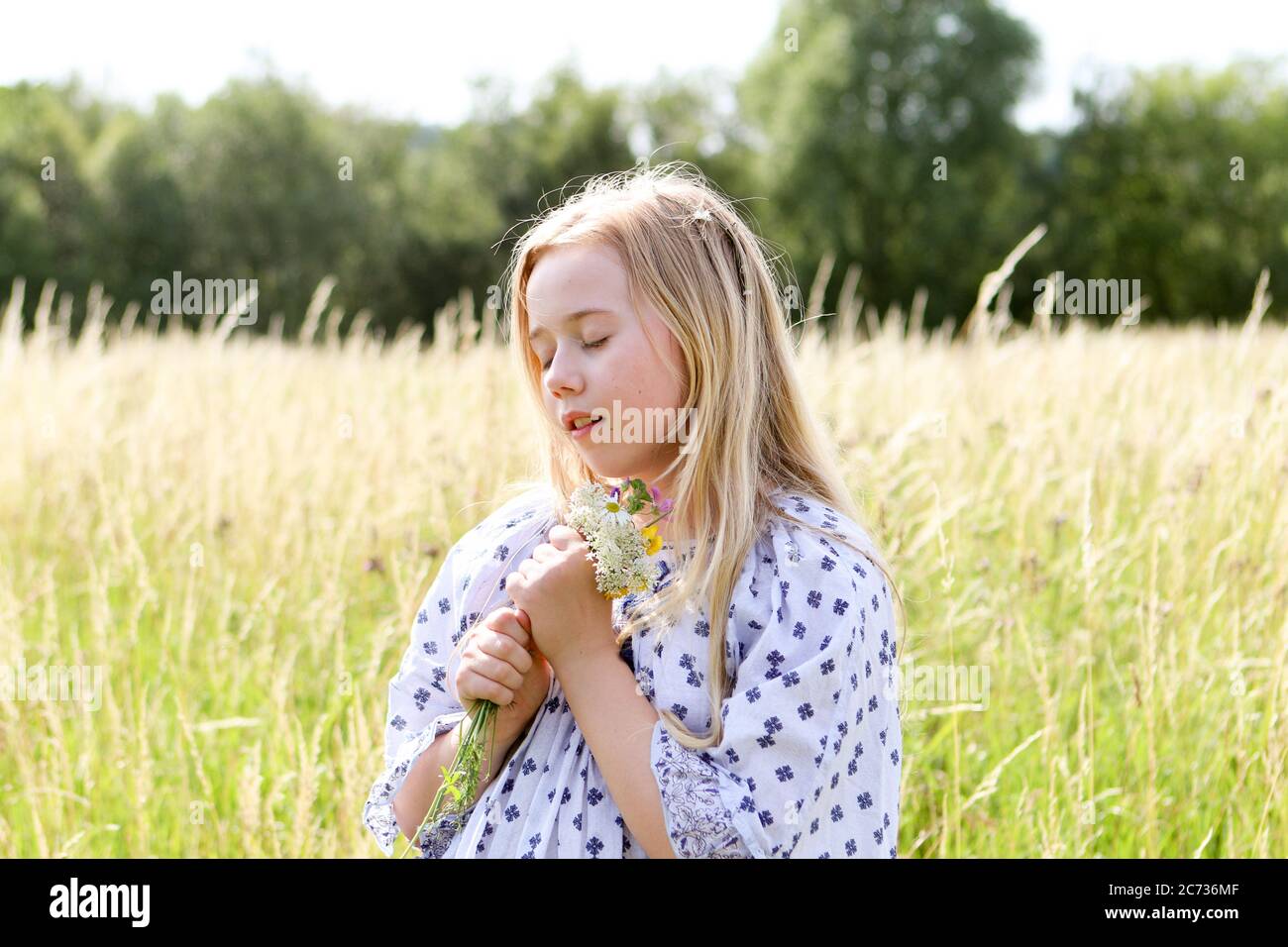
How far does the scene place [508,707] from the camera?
1540mm

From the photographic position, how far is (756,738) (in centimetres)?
138

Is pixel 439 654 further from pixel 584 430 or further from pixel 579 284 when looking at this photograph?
pixel 579 284

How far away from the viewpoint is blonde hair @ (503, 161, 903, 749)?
154cm

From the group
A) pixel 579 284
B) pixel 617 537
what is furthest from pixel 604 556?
pixel 579 284

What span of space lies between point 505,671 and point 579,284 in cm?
55

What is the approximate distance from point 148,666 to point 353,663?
553 mm

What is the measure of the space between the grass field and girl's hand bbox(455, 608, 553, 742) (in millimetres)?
605

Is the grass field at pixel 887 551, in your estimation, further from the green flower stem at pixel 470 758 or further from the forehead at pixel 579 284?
the forehead at pixel 579 284

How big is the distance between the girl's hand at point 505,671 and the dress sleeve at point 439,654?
127 millimetres

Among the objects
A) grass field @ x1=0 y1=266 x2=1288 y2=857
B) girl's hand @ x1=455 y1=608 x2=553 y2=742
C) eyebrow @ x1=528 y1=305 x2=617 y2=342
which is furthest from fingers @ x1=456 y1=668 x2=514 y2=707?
grass field @ x1=0 y1=266 x2=1288 y2=857

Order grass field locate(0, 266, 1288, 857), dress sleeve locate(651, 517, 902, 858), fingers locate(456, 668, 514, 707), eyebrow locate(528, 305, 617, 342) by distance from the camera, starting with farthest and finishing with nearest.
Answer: grass field locate(0, 266, 1288, 857)
eyebrow locate(528, 305, 617, 342)
fingers locate(456, 668, 514, 707)
dress sleeve locate(651, 517, 902, 858)

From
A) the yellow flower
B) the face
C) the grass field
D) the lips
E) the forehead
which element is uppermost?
the forehead

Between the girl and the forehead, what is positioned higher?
the forehead

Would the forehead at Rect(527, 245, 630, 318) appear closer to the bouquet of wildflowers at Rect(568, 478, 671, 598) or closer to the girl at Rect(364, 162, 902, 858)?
the girl at Rect(364, 162, 902, 858)
